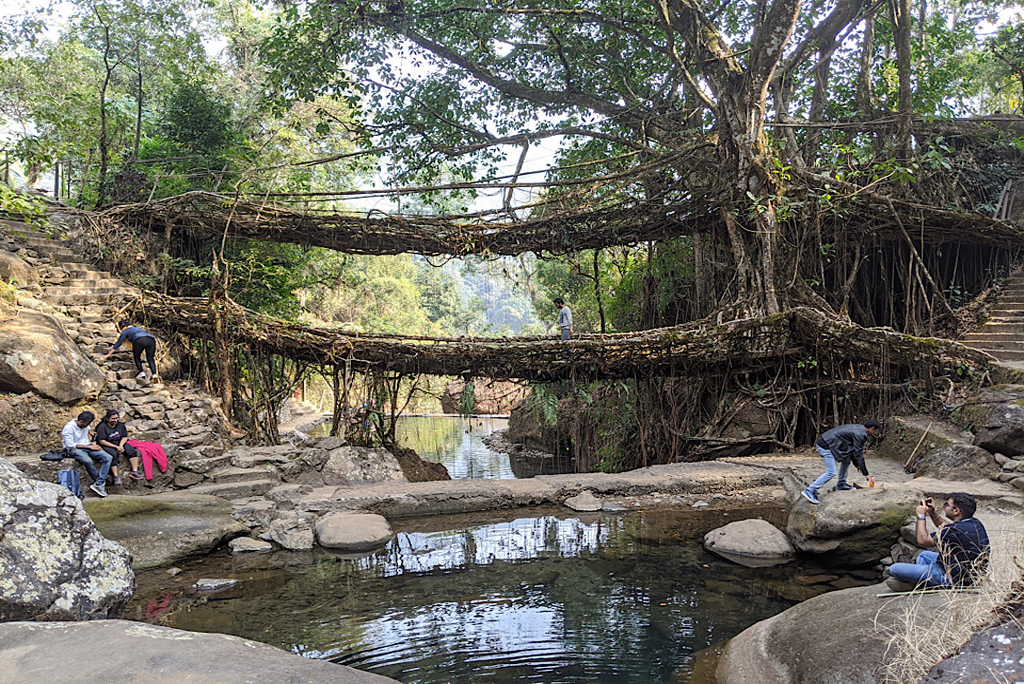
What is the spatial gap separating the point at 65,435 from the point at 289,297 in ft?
21.2

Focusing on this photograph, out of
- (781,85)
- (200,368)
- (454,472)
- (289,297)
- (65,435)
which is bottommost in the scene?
(454,472)

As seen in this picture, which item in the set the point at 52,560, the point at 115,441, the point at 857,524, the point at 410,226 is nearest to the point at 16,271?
the point at 115,441

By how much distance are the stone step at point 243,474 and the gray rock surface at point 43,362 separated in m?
2.03

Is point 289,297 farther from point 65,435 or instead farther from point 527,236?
point 65,435

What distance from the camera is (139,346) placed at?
9383 mm

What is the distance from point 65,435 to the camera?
25.0 ft

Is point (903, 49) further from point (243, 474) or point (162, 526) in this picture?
point (162, 526)

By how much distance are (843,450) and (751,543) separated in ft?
4.91

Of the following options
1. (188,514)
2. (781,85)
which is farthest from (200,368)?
(781,85)

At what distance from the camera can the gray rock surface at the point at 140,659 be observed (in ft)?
8.30

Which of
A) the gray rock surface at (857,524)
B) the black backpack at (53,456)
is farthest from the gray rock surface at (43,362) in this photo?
the gray rock surface at (857,524)

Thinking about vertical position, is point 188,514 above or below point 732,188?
below

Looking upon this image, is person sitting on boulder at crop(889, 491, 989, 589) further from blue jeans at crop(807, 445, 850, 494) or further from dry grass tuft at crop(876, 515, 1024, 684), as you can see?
blue jeans at crop(807, 445, 850, 494)

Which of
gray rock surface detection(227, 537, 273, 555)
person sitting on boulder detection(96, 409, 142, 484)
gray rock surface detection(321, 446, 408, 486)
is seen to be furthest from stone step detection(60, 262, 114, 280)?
gray rock surface detection(227, 537, 273, 555)
